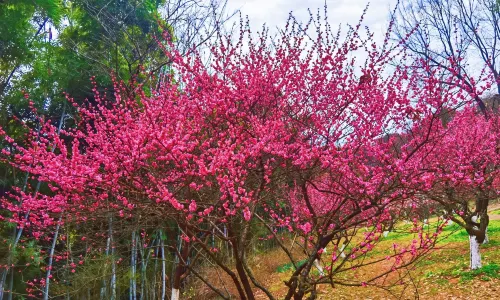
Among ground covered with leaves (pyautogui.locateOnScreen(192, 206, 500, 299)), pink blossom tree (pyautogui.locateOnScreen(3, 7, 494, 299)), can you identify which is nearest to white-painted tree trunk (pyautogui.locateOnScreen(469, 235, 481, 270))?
ground covered with leaves (pyautogui.locateOnScreen(192, 206, 500, 299))

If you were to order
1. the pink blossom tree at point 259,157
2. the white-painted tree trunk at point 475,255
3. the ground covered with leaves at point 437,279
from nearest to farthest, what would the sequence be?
the pink blossom tree at point 259,157 < the ground covered with leaves at point 437,279 < the white-painted tree trunk at point 475,255

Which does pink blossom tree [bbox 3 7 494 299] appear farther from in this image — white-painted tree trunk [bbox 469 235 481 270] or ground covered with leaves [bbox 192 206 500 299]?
white-painted tree trunk [bbox 469 235 481 270]

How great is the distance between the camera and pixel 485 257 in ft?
28.9

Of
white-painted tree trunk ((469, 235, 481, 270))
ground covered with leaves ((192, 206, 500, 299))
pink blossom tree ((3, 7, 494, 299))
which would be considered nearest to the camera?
pink blossom tree ((3, 7, 494, 299))

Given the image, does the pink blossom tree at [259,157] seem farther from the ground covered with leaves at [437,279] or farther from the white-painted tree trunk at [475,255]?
the white-painted tree trunk at [475,255]

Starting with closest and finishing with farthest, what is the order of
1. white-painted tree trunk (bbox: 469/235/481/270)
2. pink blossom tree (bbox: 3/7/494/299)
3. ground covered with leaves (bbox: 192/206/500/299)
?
pink blossom tree (bbox: 3/7/494/299)
ground covered with leaves (bbox: 192/206/500/299)
white-painted tree trunk (bbox: 469/235/481/270)

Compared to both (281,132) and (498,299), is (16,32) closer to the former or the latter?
(281,132)

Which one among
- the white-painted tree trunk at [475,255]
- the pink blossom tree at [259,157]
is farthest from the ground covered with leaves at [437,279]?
the pink blossom tree at [259,157]

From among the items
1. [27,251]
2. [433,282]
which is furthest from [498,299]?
[27,251]

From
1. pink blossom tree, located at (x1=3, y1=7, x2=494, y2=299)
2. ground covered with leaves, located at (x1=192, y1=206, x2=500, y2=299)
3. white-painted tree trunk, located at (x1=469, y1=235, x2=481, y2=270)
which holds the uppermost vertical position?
pink blossom tree, located at (x1=3, y1=7, x2=494, y2=299)

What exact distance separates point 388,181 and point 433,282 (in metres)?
5.57

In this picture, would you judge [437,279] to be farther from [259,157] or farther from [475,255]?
[259,157]

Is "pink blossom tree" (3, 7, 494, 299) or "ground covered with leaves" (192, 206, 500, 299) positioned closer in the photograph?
"pink blossom tree" (3, 7, 494, 299)

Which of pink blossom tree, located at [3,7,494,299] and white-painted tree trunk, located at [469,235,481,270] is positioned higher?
pink blossom tree, located at [3,7,494,299]
